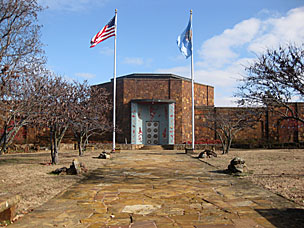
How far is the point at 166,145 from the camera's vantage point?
86.8ft

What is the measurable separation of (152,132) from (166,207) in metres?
22.9

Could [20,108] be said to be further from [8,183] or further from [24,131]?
[24,131]

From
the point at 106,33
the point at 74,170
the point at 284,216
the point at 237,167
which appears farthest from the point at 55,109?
the point at 106,33

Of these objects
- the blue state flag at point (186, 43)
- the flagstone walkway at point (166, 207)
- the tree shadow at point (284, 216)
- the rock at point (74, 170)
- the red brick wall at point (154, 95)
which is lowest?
the flagstone walkway at point (166, 207)

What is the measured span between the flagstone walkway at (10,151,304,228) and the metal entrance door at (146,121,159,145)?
2025 centimetres

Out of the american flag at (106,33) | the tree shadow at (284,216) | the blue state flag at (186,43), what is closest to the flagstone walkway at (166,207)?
the tree shadow at (284,216)

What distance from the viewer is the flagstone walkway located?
14.1 ft

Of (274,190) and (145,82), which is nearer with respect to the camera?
(274,190)

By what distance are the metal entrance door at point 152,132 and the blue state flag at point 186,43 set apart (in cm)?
862

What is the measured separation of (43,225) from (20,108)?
201 inches

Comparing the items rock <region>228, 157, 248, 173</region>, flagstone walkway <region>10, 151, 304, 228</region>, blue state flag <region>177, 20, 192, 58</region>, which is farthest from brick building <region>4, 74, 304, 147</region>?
flagstone walkway <region>10, 151, 304, 228</region>

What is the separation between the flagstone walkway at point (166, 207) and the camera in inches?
170

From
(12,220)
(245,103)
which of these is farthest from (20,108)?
(245,103)

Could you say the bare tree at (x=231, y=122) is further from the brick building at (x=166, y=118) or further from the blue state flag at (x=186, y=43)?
the blue state flag at (x=186, y=43)
